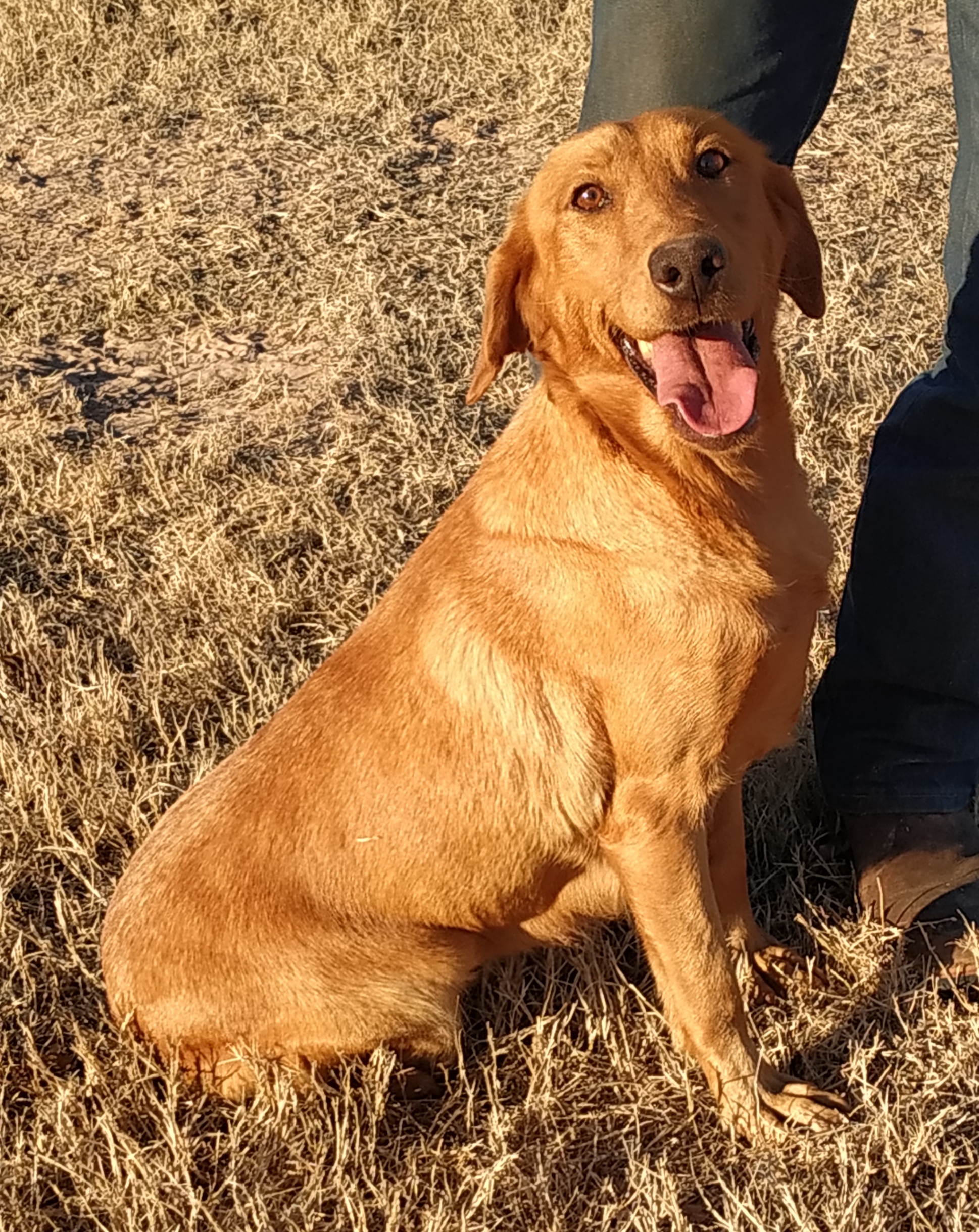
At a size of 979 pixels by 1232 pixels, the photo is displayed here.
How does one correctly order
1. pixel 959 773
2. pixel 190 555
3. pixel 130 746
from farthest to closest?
pixel 190 555, pixel 130 746, pixel 959 773

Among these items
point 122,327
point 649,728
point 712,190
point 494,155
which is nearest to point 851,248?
point 494,155

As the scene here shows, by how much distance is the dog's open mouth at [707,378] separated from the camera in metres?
2.47

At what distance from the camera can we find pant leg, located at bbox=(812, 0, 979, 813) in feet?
9.65

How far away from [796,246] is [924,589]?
90 cm

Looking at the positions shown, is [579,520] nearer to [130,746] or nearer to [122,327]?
[130,746]

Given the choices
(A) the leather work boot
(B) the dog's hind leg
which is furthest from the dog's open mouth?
(A) the leather work boot

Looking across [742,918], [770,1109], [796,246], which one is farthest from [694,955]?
[796,246]

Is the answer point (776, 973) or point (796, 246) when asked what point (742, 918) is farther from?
point (796, 246)

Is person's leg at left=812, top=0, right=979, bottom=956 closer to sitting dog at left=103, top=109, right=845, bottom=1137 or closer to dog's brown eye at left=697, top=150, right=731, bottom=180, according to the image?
sitting dog at left=103, top=109, right=845, bottom=1137

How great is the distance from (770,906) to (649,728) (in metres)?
1.08

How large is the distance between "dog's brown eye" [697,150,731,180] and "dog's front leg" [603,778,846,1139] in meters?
1.23

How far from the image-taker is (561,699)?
2.59 m

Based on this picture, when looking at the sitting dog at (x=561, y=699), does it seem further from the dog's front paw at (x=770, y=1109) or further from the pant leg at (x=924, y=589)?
the pant leg at (x=924, y=589)

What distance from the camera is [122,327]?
5.97m
